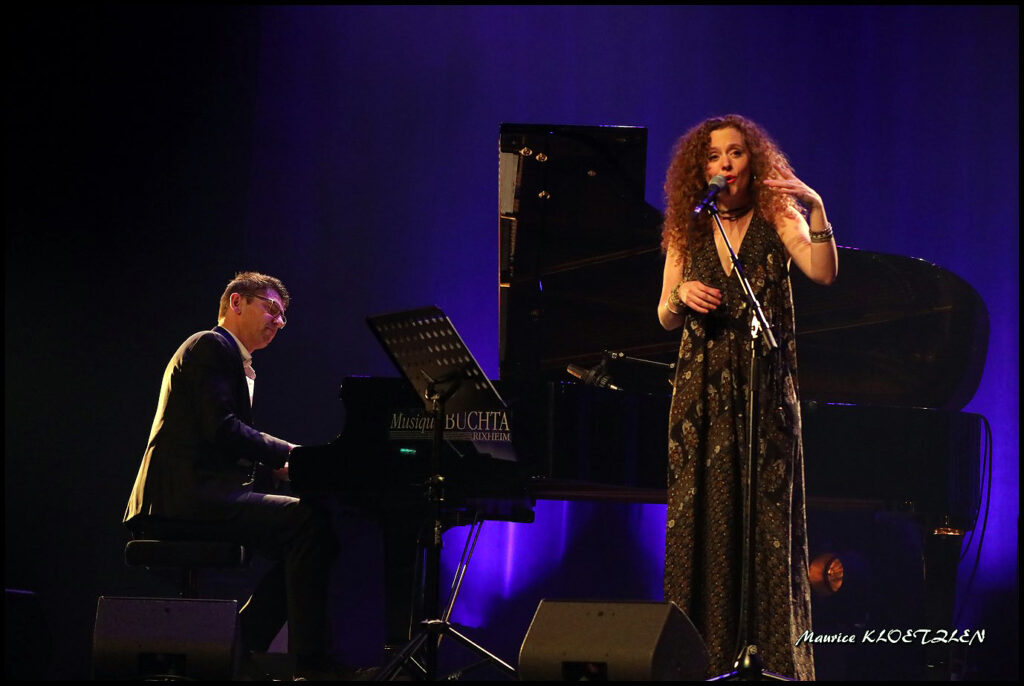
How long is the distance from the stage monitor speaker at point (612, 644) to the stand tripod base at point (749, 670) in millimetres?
128

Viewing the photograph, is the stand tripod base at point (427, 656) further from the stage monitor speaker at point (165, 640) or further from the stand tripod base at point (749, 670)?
the stand tripod base at point (749, 670)

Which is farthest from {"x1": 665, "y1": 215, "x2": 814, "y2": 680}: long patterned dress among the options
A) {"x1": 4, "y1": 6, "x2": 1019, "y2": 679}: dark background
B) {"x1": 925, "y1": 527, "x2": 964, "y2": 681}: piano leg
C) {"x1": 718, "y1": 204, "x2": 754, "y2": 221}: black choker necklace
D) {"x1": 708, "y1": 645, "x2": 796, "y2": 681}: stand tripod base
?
{"x1": 4, "y1": 6, "x2": 1019, "y2": 679}: dark background

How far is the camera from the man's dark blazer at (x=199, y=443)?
4.31m

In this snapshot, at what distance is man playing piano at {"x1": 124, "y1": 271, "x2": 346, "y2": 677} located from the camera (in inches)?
162

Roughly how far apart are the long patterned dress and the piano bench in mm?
1997

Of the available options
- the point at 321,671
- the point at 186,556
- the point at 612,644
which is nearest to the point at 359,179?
the point at 186,556

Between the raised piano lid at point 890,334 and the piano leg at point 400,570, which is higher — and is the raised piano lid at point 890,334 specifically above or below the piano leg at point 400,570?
above

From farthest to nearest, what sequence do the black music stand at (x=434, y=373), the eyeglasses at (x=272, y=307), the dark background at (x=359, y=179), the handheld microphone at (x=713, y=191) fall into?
the dark background at (x=359, y=179) < the eyeglasses at (x=272, y=307) < the black music stand at (x=434, y=373) < the handheld microphone at (x=713, y=191)

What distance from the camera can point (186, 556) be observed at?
13.8 ft

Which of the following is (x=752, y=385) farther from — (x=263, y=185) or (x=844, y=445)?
(x=263, y=185)

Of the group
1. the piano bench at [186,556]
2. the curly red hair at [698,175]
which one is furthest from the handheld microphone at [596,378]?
the piano bench at [186,556]

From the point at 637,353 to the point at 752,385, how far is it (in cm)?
208

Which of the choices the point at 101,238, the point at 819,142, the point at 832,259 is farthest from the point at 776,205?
the point at 101,238

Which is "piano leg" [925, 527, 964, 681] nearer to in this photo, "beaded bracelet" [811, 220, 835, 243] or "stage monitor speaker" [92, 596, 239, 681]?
"beaded bracelet" [811, 220, 835, 243]
